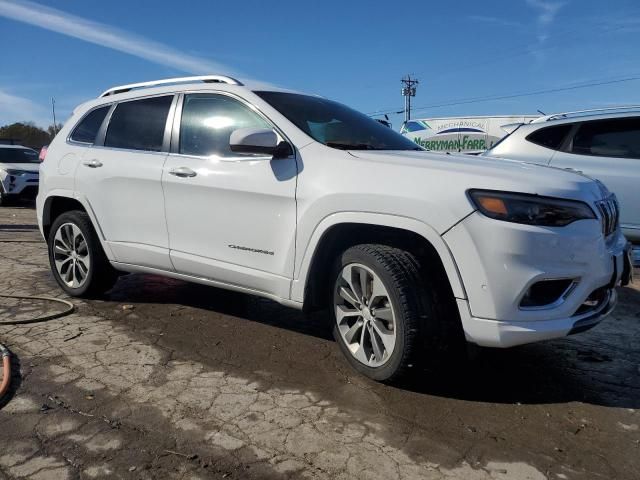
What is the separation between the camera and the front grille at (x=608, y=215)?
303cm

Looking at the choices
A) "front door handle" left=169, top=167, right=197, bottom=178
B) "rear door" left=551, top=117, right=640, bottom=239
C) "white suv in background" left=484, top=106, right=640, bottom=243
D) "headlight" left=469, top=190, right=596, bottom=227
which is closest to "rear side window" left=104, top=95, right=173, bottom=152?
"front door handle" left=169, top=167, right=197, bottom=178

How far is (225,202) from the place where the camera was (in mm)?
3744

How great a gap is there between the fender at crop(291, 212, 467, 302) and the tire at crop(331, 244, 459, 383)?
6.7 inches

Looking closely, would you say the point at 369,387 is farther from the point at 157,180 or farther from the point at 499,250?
the point at 157,180

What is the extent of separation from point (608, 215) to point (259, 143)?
6.67 ft

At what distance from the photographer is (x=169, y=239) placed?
4.14m

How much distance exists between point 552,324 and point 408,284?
74cm

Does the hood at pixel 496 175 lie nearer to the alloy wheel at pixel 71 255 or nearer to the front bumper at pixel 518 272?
the front bumper at pixel 518 272

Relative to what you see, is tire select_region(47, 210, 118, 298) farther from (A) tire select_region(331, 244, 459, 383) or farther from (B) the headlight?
(B) the headlight

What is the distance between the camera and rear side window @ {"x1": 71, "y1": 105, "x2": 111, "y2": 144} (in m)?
4.89

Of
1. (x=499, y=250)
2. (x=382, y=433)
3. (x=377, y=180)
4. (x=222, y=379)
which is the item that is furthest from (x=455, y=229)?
(x=222, y=379)

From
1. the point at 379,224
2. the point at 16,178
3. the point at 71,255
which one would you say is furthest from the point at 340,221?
the point at 16,178

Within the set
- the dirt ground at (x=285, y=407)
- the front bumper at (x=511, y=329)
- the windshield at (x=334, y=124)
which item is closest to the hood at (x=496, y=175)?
the windshield at (x=334, y=124)

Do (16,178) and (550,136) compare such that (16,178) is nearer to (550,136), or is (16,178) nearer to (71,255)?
(71,255)
